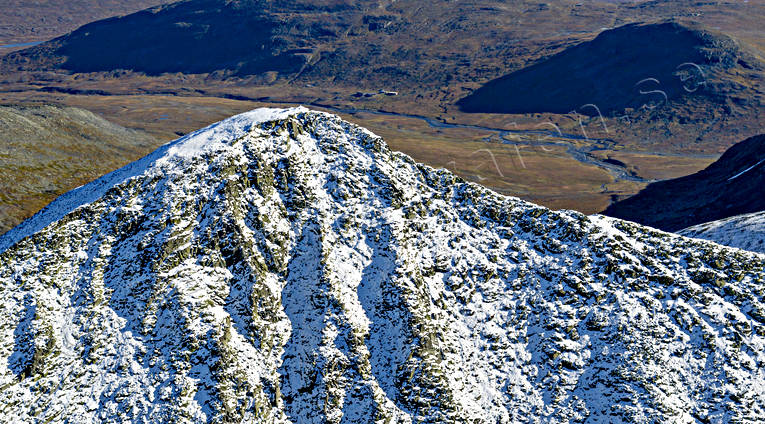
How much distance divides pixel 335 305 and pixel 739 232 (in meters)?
63.7

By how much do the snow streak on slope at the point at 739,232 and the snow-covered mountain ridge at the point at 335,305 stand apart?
1781 centimetres

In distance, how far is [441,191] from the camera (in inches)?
2494

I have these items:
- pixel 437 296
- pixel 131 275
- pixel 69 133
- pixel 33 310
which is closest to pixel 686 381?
pixel 437 296

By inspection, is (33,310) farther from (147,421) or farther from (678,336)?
(678,336)

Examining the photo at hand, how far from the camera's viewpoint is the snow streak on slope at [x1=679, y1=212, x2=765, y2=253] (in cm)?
7377

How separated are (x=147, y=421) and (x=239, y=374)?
769 cm

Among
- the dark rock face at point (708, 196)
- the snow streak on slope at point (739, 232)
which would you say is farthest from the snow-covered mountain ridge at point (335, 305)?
the dark rock face at point (708, 196)

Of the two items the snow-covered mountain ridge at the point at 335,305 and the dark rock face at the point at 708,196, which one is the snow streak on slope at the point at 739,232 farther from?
the dark rock face at the point at 708,196

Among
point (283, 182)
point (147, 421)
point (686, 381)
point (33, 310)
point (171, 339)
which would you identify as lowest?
point (686, 381)

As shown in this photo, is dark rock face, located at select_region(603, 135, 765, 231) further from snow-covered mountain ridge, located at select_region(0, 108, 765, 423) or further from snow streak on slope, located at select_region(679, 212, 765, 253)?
snow-covered mountain ridge, located at select_region(0, 108, 765, 423)

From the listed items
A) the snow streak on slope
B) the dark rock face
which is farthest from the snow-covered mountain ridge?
the dark rock face

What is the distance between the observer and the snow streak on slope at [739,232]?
73769 mm

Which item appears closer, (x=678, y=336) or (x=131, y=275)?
(x=131, y=275)

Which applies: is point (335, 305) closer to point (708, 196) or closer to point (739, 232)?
point (739, 232)
